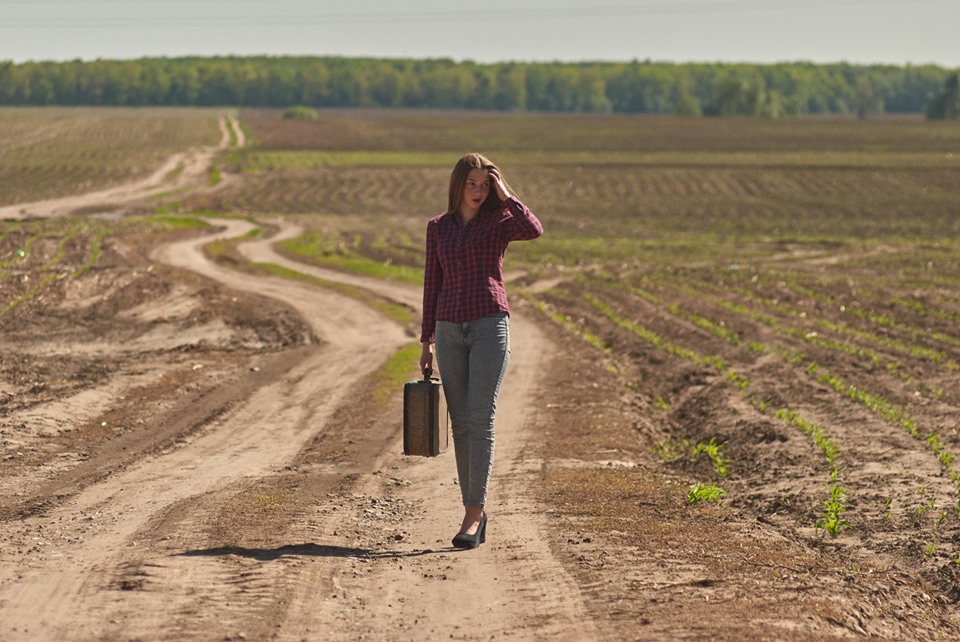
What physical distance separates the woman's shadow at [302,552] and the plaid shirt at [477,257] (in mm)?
1460

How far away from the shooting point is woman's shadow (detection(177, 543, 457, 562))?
7.34 metres

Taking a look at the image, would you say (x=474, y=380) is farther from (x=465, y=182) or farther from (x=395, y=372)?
(x=395, y=372)

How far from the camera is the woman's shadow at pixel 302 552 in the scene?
24.1 ft

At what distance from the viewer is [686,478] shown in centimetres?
1107

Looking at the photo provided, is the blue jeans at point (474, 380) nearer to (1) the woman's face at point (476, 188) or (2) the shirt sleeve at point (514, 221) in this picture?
(2) the shirt sleeve at point (514, 221)

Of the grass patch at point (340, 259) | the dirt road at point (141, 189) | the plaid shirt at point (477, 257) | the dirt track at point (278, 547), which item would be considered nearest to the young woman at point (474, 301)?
the plaid shirt at point (477, 257)

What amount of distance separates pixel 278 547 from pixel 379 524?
1157mm

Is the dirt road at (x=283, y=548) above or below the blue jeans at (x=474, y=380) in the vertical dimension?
below

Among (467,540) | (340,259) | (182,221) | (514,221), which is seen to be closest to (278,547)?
Answer: (467,540)

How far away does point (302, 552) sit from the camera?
24.7 ft

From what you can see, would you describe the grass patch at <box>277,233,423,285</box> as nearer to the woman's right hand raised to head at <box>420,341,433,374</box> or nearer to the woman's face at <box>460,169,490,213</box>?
the woman's right hand raised to head at <box>420,341,433,374</box>

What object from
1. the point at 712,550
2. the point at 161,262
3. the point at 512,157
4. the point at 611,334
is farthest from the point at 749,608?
the point at 512,157

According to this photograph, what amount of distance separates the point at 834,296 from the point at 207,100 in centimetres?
17441

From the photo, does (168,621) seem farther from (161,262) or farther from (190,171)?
(190,171)
